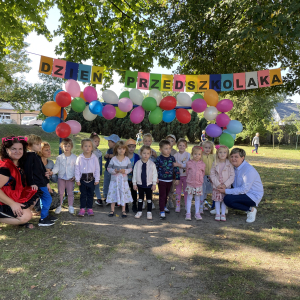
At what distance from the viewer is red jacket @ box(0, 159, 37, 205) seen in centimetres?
401

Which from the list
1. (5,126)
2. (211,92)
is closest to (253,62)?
(211,92)

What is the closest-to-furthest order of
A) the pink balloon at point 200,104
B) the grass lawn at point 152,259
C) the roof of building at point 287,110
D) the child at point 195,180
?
the grass lawn at point 152,259 < the child at point 195,180 < the pink balloon at point 200,104 < the roof of building at point 287,110

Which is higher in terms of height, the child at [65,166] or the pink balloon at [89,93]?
the pink balloon at [89,93]

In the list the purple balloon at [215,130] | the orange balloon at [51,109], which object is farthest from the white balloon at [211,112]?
the orange balloon at [51,109]

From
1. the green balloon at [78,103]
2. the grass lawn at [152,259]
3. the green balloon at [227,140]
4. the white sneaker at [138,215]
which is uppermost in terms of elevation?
the green balloon at [78,103]

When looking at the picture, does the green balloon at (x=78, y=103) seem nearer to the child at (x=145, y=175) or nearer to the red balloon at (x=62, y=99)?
the red balloon at (x=62, y=99)

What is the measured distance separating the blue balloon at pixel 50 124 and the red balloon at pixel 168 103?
242cm

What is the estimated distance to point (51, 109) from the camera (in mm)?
5352

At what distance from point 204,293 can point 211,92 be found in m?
4.42

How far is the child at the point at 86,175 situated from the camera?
16.4 feet

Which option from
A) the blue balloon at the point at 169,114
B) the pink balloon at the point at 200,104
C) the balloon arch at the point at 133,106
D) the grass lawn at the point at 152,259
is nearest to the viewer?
the grass lawn at the point at 152,259

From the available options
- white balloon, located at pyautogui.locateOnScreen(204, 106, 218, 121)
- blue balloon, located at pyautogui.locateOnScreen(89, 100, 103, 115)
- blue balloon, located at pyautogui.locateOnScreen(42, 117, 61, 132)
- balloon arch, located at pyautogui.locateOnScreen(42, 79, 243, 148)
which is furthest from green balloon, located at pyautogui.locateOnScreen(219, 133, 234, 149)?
blue balloon, located at pyautogui.locateOnScreen(42, 117, 61, 132)

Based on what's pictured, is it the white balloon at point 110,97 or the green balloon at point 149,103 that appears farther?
the white balloon at point 110,97

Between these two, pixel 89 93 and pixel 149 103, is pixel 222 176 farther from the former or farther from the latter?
pixel 89 93
